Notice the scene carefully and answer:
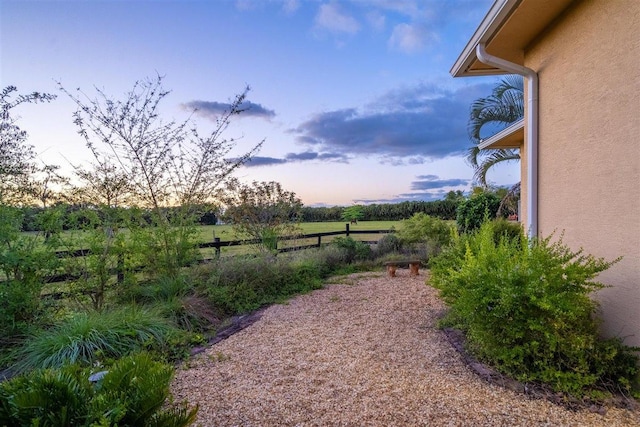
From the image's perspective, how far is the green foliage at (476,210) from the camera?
10102mm

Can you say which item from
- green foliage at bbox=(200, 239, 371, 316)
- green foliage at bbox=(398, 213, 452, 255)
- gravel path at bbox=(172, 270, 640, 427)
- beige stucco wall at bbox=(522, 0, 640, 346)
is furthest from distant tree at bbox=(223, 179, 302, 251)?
beige stucco wall at bbox=(522, 0, 640, 346)

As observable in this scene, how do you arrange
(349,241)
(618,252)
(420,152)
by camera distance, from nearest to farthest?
(618,252)
(349,241)
(420,152)

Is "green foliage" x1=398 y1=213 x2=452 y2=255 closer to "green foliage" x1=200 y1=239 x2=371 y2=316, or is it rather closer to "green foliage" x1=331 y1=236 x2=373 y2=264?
"green foliage" x1=331 y1=236 x2=373 y2=264

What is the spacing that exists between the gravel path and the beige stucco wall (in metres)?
1.16

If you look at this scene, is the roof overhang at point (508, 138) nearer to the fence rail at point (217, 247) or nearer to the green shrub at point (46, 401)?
the fence rail at point (217, 247)

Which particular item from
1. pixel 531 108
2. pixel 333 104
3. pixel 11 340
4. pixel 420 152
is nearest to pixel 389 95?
pixel 333 104

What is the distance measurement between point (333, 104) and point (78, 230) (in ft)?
20.4

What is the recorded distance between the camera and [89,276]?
4945 mm

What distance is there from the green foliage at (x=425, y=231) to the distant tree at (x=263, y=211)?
317 centimetres

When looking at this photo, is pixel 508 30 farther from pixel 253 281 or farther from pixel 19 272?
pixel 19 272

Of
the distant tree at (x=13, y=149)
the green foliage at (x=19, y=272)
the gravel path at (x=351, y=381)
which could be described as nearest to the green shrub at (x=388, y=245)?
the gravel path at (x=351, y=381)

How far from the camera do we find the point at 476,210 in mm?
10195

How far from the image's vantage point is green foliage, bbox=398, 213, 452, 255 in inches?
402

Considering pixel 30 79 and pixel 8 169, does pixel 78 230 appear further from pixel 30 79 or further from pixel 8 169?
pixel 30 79
